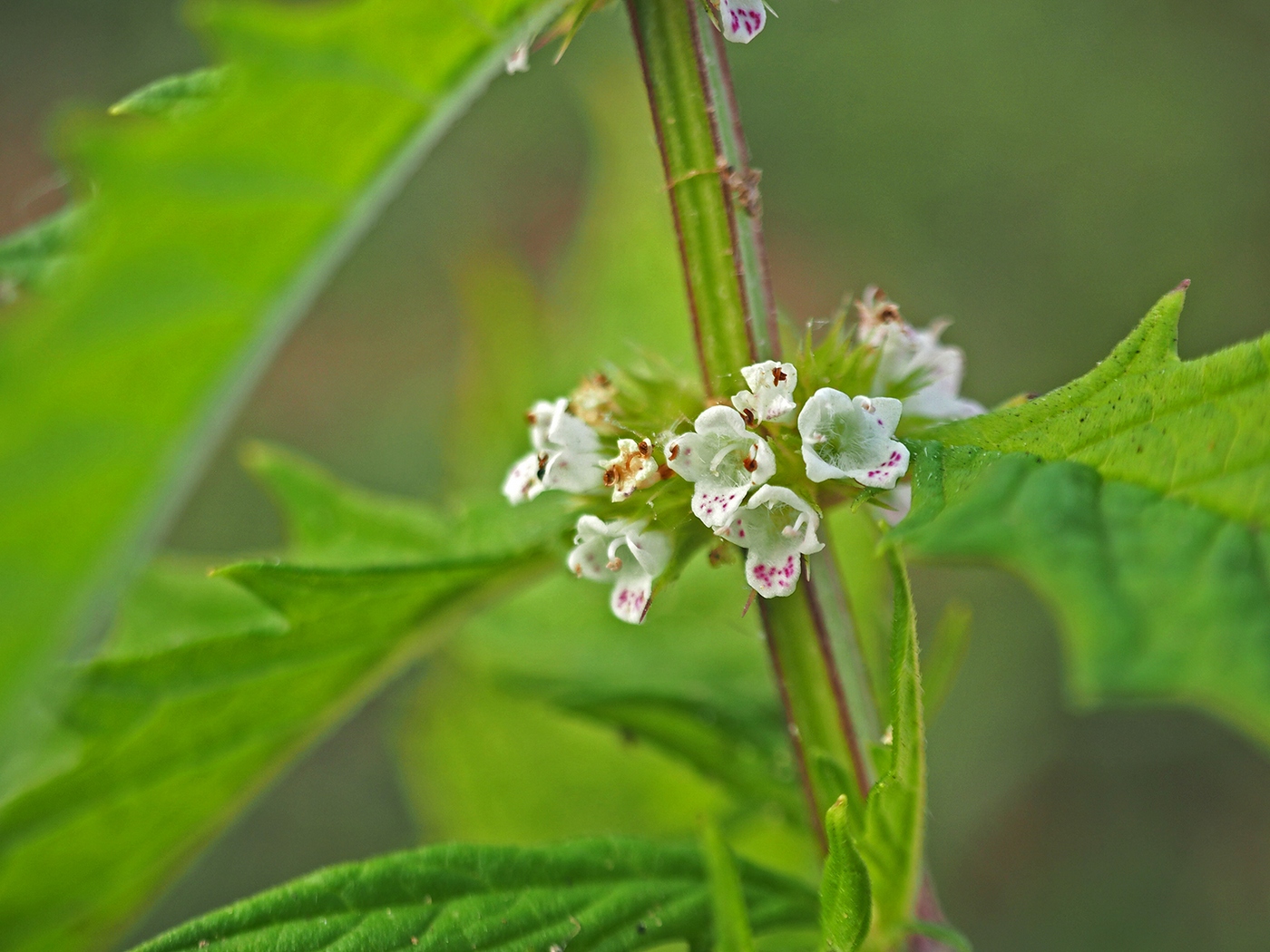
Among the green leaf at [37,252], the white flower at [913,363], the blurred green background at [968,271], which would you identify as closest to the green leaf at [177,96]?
the green leaf at [37,252]

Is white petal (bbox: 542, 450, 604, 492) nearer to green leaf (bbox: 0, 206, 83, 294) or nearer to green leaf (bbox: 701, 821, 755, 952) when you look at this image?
green leaf (bbox: 701, 821, 755, 952)

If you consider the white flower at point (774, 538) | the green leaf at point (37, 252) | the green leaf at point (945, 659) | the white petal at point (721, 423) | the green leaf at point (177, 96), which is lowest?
the green leaf at point (945, 659)

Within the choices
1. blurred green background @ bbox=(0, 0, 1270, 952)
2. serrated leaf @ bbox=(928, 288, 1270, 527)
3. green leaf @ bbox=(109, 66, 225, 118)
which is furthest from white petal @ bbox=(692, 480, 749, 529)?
blurred green background @ bbox=(0, 0, 1270, 952)

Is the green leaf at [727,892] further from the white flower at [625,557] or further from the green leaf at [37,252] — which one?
the green leaf at [37,252]

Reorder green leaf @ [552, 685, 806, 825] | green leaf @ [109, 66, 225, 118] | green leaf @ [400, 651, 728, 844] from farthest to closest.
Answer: green leaf @ [400, 651, 728, 844]
green leaf @ [552, 685, 806, 825]
green leaf @ [109, 66, 225, 118]

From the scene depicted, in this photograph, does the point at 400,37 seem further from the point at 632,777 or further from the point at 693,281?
the point at 632,777

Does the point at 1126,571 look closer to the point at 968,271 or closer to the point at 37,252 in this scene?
the point at 37,252

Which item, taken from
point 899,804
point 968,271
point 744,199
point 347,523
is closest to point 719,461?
point 744,199
